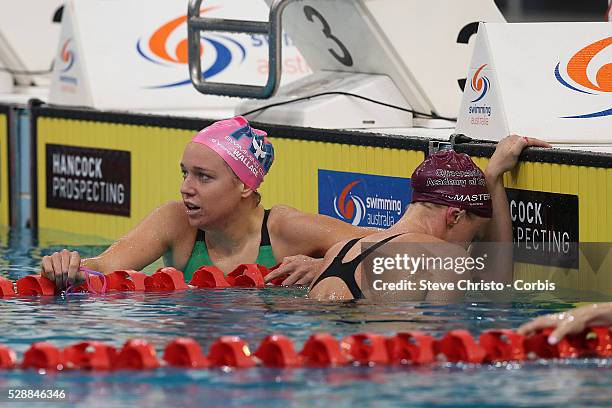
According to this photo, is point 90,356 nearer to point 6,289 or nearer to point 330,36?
point 6,289

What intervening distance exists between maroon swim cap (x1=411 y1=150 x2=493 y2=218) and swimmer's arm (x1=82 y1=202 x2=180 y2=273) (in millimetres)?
1254

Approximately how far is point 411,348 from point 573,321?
54cm

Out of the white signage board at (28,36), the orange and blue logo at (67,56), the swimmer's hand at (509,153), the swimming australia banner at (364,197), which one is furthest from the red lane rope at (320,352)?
the white signage board at (28,36)

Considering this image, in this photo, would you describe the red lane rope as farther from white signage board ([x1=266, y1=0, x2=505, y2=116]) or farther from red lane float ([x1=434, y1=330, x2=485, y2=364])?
white signage board ([x1=266, y1=0, x2=505, y2=116])

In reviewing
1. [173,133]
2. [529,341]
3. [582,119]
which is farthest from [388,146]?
[529,341]

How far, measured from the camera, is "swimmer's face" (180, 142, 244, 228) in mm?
6844

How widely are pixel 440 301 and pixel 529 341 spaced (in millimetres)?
921

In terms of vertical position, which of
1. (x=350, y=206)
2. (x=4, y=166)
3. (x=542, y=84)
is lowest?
(x=350, y=206)

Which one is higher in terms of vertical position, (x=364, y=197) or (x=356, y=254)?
(x=364, y=197)

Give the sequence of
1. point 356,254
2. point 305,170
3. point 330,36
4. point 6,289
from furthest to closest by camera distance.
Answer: point 330,36, point 305,170, point 6,289, point 356,254

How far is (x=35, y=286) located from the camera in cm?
668

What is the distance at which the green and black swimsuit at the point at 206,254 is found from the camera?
7074mm

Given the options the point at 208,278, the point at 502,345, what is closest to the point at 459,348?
the point at 502,345

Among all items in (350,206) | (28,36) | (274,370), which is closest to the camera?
(274,370)
